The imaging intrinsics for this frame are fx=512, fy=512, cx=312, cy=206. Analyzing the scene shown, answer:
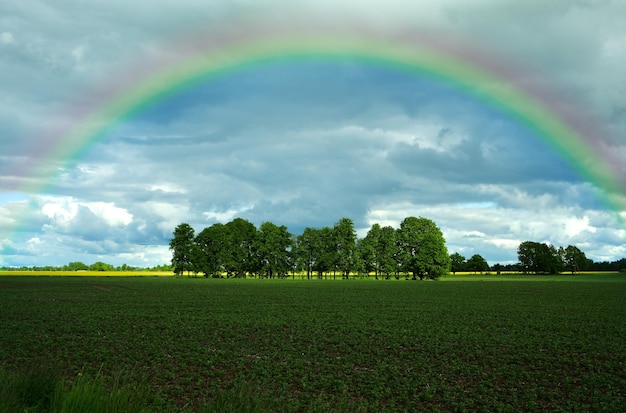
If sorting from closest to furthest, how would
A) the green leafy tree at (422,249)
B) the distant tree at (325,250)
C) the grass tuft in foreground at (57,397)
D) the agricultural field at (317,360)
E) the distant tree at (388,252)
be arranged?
the grass tuft in foreground at (57,397), the agricultural field at (317,360), the green leafy tree at (422,249), the distant tree at (388,252), the distant tree at (325,250)

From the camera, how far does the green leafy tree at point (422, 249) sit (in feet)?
478

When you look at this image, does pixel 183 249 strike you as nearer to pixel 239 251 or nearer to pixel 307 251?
pixel 239 251

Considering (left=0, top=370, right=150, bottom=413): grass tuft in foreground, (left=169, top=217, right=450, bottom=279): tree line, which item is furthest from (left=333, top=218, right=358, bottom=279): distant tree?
(left=0, top=370, right=150, bottom=413): grass tuft in foreground

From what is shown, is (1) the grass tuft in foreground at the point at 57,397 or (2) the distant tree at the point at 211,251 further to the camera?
(2) the distant tree at the point at 211,251

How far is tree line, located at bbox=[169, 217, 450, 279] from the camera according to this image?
156250 millimetres

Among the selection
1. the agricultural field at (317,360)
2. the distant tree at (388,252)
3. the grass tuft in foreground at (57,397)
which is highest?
the distant tree at (388,252)

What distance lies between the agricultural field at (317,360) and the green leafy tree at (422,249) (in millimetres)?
104157

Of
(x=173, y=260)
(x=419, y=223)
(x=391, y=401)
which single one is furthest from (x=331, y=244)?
(x=391, y=401)

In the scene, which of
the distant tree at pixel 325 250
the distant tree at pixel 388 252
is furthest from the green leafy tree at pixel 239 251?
the distant tree at pixel 388 252

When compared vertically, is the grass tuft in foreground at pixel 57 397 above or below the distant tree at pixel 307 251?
below

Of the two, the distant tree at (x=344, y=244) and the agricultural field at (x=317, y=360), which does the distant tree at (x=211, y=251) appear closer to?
the distant tree at (x=344, y=244)

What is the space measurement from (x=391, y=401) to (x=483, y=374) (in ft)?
17.8

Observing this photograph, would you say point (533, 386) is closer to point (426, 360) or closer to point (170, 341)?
point (426, 360)

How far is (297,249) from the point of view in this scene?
167500 mm
